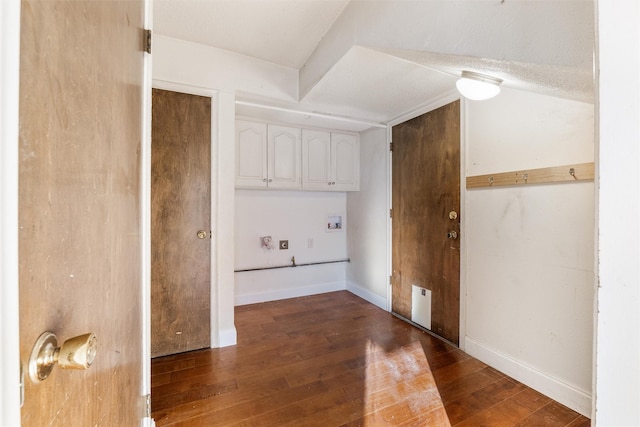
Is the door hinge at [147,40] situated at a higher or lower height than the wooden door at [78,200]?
higher

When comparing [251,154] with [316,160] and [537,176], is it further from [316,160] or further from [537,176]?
[537,176]

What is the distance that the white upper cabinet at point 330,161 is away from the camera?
3.20 metres

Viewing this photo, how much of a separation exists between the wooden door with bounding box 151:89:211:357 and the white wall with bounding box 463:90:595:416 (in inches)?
83.5

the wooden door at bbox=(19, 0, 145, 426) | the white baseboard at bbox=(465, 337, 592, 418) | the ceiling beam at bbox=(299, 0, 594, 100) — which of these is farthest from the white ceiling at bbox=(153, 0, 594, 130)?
the white baseboard at bbox=(465, 337, 592, 418)

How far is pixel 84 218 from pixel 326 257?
10.3 ft

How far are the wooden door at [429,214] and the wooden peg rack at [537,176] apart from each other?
0.70ft

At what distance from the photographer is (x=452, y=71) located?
4.71ft

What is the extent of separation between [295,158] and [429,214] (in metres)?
1.63

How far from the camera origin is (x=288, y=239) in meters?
3.35
